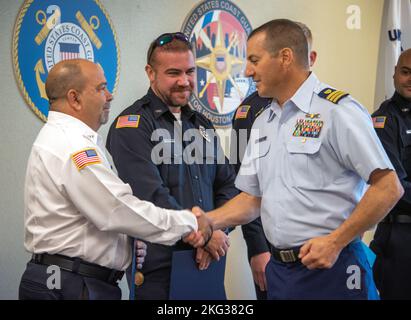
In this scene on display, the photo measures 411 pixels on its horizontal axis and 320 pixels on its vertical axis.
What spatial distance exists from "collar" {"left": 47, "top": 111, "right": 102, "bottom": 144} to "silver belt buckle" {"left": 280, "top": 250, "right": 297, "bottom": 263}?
0.83 meters

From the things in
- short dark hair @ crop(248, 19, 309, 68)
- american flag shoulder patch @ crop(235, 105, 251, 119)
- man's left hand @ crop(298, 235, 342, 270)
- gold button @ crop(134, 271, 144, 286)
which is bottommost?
gold button @ crop(134, 271, 144, 286)

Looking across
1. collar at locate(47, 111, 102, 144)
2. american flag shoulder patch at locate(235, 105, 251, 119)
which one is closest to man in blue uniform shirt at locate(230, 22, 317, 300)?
american flag shoulder patch at locate(235, 105, 251, 119)

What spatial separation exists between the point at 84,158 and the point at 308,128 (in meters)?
0.83

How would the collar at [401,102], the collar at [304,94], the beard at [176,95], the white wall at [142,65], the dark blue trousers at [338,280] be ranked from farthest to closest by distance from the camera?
the collar at [401,102]
the white wall at [142,65]
the beard at [176,95]
the collar at [304,94]
the dark blue trousers at [338,280]

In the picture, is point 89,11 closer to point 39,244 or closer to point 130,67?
point 130,67

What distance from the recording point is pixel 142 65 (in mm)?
3510

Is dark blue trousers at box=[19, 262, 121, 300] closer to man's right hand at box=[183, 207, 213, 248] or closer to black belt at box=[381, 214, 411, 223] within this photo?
man's right hand at box=[183, 207, 213, 248]

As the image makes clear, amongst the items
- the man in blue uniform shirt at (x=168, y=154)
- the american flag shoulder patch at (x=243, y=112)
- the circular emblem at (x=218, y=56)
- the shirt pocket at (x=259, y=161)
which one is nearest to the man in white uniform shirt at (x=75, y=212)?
the man in blue uniform shirt at (x=168, y=154)

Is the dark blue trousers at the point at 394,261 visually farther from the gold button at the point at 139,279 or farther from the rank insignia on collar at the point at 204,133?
the gold button at the point at 139,279

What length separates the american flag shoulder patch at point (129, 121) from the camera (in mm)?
2600

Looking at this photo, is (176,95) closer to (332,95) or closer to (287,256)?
(332,95)

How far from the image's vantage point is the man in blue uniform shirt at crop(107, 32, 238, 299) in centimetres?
249

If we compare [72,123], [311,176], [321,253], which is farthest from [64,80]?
[321,253]

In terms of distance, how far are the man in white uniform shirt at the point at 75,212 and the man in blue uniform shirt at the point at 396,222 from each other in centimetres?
148
